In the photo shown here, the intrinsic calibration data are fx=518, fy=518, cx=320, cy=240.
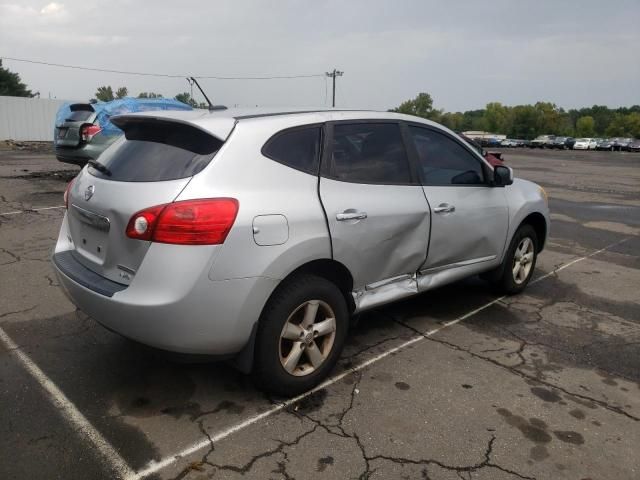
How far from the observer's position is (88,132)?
10625 millimetres

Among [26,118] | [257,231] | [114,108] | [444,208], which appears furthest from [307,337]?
[26,118]

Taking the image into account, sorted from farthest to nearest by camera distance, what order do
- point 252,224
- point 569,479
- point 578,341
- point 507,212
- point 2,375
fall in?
point 507,212 → point 578,341 → point 2,375 → point 252,224 → point 569,479

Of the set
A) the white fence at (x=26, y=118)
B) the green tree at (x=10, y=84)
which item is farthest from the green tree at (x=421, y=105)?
the white fence at (x=26, y=118)

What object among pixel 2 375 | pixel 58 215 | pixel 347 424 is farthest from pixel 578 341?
pixel 58 215

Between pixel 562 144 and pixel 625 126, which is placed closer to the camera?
pixel 562 144

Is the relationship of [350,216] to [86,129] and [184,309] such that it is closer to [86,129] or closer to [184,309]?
[184,309]

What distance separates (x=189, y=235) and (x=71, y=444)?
122 centimetres

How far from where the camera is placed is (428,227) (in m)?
3.75

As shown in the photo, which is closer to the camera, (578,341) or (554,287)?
(578,341)

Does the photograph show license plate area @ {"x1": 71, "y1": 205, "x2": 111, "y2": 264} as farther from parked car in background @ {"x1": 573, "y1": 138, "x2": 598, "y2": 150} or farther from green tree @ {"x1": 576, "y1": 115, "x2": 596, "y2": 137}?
green tree @ {"x1": 576, "y1": 115, "x2": 596, "y2": 137}

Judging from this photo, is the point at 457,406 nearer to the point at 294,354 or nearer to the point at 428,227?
the point at 294,354

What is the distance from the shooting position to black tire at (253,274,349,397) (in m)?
2.85

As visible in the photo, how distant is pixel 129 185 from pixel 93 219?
345 millimetres

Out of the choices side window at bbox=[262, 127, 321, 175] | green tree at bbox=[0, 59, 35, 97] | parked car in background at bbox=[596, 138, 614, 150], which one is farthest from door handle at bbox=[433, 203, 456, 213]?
parked car in background at bbox=[596, 138, 614, 150]
